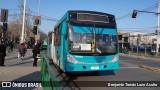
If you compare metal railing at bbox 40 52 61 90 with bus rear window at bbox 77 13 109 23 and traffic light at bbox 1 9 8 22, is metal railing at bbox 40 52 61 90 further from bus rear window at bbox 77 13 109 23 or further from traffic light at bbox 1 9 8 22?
traffic light at bbox 1 9 8 22

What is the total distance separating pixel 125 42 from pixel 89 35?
8348 centimetres

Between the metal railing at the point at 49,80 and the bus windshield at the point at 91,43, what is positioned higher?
the bus windshield at the point at 91,43

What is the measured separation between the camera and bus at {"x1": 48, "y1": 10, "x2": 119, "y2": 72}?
13.3 m

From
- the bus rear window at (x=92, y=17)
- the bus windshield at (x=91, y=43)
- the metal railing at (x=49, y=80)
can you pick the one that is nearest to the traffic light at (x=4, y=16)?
the bus rear window at (x=92, y=17)

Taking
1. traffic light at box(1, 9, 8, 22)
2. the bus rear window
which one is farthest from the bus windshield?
traffic light at box(1, 9, 8, 22)

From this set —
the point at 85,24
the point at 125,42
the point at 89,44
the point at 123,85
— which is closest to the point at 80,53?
the point at 89,44

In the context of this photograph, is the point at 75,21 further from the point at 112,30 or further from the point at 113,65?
the point at 113,65

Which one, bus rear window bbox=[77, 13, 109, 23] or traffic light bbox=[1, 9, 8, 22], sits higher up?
traffic light bbox=[1, 9, 8, 22]

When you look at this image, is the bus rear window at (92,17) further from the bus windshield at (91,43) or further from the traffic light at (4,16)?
the traffic light at (4,16)

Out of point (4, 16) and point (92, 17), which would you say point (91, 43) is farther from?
point (4, 16)

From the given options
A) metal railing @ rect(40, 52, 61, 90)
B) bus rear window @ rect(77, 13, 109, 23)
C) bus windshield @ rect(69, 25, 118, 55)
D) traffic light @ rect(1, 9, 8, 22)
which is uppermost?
traffic light @ rect(1, 9, 8, 22)

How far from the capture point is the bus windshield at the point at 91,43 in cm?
1330

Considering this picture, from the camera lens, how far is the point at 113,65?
1403cm

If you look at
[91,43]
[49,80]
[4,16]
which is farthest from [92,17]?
[49,80]
